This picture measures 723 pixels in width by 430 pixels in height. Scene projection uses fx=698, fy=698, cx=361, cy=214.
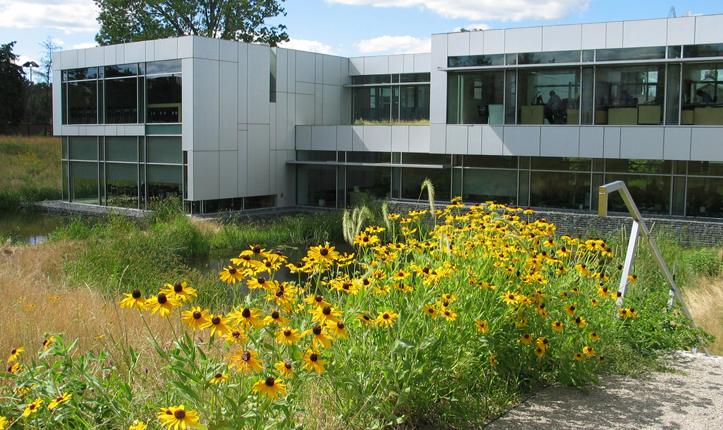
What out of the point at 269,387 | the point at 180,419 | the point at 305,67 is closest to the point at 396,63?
the point at 305,67

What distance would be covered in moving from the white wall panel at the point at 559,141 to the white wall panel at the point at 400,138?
195 inches

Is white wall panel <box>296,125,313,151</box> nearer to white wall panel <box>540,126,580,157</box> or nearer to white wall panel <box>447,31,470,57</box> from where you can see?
white wall panel <box>447,31,470,57</box>

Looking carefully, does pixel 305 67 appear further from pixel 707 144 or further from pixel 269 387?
pixel 269 387

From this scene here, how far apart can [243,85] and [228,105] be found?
953 millimetres

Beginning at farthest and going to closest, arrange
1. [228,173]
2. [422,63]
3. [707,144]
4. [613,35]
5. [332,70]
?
[332,70], [422,63], [228,173], [613,35], [707,144]

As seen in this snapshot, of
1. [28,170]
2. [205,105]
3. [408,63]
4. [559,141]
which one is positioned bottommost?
[28,170]

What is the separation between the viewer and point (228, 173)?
2302 centimetres

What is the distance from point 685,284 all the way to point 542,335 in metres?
7.84

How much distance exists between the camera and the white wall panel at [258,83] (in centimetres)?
2352

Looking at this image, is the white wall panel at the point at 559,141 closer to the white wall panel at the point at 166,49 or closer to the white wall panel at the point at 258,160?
the white wall panel at the point at 258,160

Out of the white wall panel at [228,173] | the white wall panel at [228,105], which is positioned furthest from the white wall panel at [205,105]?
the white wall panel at [228,173]

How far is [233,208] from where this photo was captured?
23.6m

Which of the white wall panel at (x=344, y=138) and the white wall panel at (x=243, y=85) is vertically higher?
the white wall panel at (x=243, y=85)

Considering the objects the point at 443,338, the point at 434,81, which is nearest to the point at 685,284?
the point at 443,338
